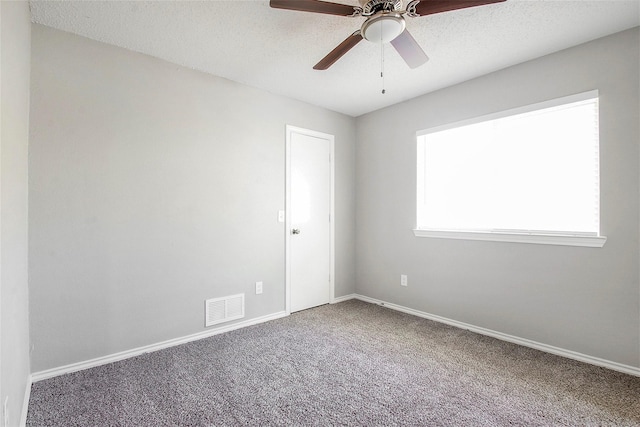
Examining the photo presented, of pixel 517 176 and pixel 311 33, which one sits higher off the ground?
pixel 311 33

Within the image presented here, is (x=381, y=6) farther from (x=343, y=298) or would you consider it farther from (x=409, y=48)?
(x=343, y=298)

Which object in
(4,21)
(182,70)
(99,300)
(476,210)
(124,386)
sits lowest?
(124,386)

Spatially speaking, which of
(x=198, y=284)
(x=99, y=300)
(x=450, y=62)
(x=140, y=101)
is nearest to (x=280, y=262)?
(x=198, y=284)

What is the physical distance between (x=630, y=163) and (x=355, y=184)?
267cm

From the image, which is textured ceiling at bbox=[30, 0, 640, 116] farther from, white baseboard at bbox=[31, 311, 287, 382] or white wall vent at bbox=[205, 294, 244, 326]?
white baseboard at bbox=[31, 311, 287, 382]

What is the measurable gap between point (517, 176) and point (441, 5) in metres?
1.80

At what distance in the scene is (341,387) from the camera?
81.2 inches

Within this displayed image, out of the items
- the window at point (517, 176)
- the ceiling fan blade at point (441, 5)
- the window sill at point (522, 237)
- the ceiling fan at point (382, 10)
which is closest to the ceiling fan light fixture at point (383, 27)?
the ceiling fan at point (382, 10)

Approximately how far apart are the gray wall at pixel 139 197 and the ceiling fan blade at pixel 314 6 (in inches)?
60.3

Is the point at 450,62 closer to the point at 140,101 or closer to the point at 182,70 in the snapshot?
the point at 182,70

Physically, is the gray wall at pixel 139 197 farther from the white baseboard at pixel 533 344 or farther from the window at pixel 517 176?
the window at pixel 517 176

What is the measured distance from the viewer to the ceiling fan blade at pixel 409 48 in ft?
6.22

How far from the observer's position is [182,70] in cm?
278

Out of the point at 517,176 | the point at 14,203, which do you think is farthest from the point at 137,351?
the point at 517,176
